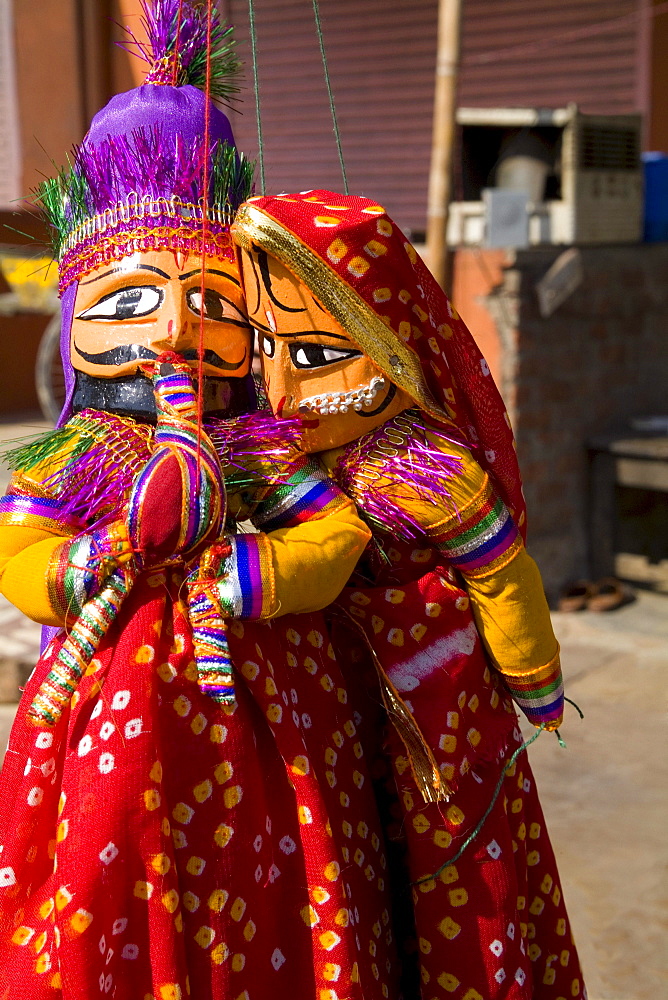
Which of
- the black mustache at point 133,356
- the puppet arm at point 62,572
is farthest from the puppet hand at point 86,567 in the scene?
the black mustache at point 133,356

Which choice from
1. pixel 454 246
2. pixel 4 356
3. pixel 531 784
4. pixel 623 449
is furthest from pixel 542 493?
pixel 4 356

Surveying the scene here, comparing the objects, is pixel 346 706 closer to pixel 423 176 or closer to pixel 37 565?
pixel 37 565

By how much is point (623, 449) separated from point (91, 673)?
3.47 meters

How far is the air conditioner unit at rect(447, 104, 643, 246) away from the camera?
4258 millimetres

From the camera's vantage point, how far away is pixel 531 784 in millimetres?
1634

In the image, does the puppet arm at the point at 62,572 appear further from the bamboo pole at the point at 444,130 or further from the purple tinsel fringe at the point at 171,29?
the bamboo pole at the point at 444,130

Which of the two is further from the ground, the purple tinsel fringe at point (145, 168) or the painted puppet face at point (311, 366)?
the purple tinsel fringe at point (145, 168)

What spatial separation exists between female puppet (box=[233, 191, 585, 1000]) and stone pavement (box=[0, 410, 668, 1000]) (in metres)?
0.57

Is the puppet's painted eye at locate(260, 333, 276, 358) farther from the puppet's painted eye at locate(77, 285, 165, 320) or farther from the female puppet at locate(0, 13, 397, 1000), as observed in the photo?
the puppet's painted eye at locate(77, 285, 165, 320)

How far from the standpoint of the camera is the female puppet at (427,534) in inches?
51.6

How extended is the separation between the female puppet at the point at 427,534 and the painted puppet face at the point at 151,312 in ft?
0.16

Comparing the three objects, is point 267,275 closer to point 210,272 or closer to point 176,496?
point 210,272

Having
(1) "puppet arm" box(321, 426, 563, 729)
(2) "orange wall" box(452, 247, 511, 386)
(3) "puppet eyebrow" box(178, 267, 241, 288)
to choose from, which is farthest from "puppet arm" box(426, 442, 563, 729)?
(2) "orange wall" box(452, 247, 511, 386)

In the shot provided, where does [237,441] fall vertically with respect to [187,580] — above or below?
above
